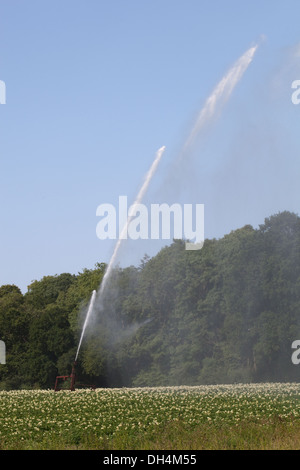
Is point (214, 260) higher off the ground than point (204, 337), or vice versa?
point (214, 260)

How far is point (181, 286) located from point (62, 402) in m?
32.3

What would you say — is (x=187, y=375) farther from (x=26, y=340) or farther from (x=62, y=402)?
(x=62, y=402)

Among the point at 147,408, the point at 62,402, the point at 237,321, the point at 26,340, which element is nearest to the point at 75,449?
the point at 147,408

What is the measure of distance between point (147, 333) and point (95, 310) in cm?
735

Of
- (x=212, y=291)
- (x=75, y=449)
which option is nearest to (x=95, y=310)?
(x=212, y=291)

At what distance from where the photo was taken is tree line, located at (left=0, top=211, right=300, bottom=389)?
185 feet

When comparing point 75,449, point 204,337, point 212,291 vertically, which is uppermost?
point 212,291

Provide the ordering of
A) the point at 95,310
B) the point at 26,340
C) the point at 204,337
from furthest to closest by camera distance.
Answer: the point at 26,340, the point at 204,337, the point at 95,310

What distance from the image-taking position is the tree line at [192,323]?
56531 millimetres

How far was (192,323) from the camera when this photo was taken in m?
59.1

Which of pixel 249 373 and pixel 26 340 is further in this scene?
pixel 26 340

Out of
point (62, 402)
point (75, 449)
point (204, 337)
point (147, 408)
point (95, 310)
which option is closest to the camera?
point (75, 449)

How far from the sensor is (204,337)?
58969mm

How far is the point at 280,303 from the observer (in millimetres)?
58188
